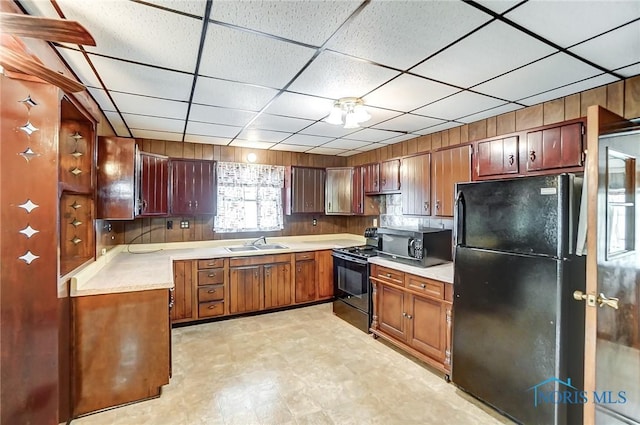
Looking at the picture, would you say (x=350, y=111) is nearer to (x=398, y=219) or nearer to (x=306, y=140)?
(x=306, y=140)

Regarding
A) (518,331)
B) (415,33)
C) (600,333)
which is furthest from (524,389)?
(415,33)

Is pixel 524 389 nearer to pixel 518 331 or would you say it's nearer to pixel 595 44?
pixel 518 331

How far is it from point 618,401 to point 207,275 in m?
3.82

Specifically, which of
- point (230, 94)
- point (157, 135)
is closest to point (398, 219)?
point (230, 94)

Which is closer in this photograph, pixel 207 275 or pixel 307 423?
pixel 307 423

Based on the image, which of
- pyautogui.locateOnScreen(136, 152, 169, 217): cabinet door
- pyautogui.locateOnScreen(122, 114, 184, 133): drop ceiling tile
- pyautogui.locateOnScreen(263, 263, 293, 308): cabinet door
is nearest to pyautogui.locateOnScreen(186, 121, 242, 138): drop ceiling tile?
pyautogui.locateOnScreen(122, 114, 184, 133): drop ceiling tile

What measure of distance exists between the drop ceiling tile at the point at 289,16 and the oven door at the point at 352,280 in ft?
8.49

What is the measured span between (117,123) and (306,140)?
7.30 feet

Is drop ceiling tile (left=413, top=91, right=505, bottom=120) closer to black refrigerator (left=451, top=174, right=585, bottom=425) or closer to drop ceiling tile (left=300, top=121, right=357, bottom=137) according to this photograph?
black refrigerator (left=451, top=174, right=585, bottom=425)

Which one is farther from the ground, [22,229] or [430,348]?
[22,229]

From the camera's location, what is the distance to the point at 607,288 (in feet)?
5.57

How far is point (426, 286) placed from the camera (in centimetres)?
281

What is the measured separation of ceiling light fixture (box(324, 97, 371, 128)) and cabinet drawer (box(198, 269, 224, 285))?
8.14 feet

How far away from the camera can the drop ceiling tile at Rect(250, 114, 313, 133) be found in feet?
10.2
